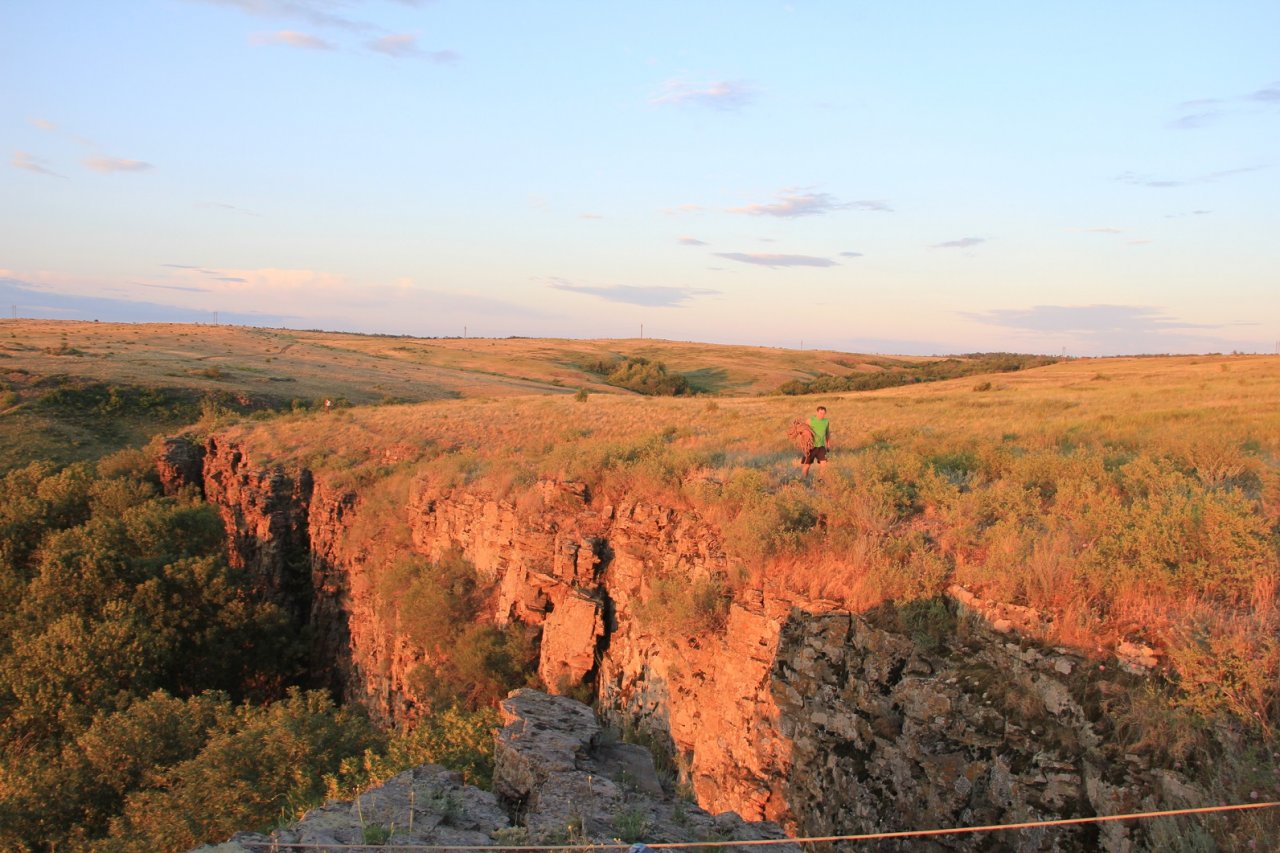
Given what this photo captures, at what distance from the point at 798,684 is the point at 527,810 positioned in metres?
3.34

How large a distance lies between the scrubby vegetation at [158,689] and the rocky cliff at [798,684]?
5.63 ft

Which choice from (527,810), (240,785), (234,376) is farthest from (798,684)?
(234,376)

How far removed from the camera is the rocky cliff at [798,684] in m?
6.23

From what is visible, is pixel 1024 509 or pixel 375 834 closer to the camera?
pixel 375 834

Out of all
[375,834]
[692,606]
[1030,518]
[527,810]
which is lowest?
[527,810]

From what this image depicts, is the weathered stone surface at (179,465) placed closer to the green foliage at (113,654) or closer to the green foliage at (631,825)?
the green foliage at (113,654)

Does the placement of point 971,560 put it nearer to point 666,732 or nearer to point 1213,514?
point 1213,514

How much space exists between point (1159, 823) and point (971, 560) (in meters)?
3.22

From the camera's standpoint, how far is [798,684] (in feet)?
26.1

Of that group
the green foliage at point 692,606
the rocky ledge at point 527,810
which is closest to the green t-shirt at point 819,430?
the green foliage at point 692,606

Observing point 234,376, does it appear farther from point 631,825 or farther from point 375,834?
point 631,825

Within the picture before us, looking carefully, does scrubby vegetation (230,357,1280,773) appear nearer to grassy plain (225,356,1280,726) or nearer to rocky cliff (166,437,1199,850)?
grassy plain (225,356,1280,726)

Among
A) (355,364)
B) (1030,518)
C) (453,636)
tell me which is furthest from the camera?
(355,364)

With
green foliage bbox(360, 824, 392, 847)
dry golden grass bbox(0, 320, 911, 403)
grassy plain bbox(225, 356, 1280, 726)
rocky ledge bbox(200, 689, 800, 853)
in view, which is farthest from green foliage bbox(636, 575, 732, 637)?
dry golden grass bbox(0, 320, 911, 403)
